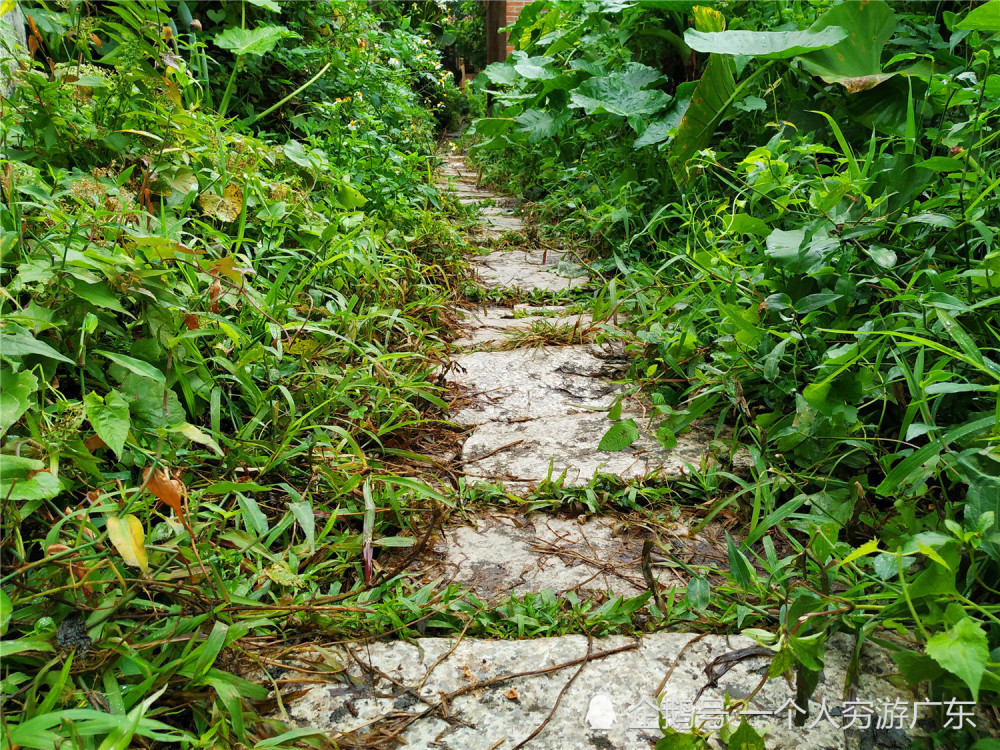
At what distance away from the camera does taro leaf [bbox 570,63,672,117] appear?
3.03 m

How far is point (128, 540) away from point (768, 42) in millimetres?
2324

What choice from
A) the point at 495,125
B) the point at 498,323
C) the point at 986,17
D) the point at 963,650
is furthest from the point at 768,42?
the point at 495,125

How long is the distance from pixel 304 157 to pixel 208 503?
156 cm

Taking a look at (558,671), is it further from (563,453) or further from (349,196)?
(349,196)

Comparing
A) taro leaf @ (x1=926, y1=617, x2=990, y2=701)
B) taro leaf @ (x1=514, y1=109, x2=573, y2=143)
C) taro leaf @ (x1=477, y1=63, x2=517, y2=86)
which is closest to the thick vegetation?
taro leaf @ (x1=926, y1=617, x2=990, y2=701)

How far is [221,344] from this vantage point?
152 centimetres

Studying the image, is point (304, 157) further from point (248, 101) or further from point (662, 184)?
point (662, 184)

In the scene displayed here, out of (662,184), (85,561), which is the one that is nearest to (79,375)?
(85,561)

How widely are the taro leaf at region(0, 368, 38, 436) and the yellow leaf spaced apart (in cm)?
23

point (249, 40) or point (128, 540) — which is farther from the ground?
point (249, 40)

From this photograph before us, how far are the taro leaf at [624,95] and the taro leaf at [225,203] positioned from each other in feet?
5.83

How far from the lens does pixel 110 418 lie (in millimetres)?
1060

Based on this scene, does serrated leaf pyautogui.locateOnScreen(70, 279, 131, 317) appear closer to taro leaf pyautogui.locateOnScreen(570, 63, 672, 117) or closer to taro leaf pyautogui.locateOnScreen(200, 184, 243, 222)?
taro leaf pyautogui.locateOnScreen(200, 184, 243, 222)

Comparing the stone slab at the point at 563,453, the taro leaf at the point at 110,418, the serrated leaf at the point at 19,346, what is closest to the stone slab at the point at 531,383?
the stone slab at the point at 563,453
